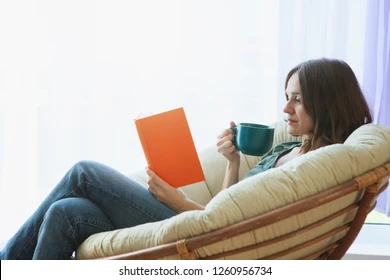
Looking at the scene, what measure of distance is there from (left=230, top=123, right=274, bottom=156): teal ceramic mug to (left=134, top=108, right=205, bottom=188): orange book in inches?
5.9

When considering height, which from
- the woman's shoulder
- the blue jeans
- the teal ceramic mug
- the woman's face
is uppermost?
the woman's face

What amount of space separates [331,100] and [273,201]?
484mm

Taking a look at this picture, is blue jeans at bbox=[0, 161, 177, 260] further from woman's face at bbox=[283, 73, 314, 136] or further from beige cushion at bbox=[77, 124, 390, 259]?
woman's face at bbox=[283, 73, 314, 136]

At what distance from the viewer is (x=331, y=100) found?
1.76 m

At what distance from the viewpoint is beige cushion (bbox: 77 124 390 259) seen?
1.41 meters

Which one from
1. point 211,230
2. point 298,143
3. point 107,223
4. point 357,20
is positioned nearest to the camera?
point 211,230

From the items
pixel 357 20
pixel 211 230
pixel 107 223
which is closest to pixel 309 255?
pixel 211 230

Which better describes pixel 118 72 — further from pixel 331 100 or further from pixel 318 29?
pixel 331 100

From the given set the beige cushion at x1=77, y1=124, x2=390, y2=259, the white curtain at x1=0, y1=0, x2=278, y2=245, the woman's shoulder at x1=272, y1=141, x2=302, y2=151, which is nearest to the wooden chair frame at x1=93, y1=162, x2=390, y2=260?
the beige cushion at x1=77, y1=124, x2=390, y2=259

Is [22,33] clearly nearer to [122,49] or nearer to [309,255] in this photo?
[122,49]

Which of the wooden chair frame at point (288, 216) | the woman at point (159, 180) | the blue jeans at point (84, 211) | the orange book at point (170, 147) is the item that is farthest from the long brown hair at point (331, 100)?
the blue jeans at point (84, 211)

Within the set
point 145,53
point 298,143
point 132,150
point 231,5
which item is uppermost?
point 231,5

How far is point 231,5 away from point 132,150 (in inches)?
32.1

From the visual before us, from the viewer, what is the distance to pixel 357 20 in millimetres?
2559
